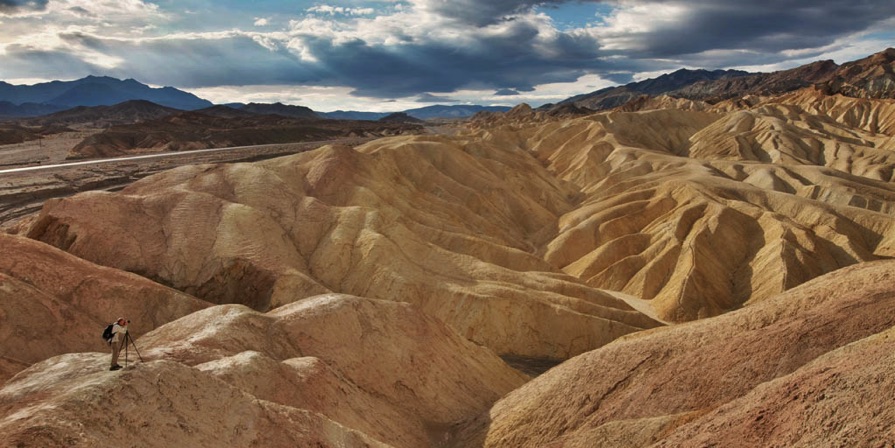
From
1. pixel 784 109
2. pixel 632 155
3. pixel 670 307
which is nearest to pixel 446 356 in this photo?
pixel 670 307

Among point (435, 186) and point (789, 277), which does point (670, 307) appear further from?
point (435, 186)

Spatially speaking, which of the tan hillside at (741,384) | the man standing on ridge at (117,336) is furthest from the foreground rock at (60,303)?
the tan hillside at (741,384)

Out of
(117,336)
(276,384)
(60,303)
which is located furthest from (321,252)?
(117,336)

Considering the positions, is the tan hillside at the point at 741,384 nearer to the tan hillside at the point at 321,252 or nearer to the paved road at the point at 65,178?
the tan hillside at the point at 321,252

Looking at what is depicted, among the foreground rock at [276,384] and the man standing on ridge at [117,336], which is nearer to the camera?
the foreground rock at [276,384]

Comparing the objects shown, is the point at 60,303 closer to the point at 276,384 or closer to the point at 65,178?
the point at 276,384

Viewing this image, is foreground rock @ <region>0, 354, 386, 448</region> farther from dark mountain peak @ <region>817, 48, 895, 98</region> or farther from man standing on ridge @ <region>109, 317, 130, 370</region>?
dark mountain peak @ <region>817, 48, 895, 98</region>

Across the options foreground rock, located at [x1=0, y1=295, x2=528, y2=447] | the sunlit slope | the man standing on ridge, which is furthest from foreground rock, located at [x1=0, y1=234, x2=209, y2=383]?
the sunlit slope
